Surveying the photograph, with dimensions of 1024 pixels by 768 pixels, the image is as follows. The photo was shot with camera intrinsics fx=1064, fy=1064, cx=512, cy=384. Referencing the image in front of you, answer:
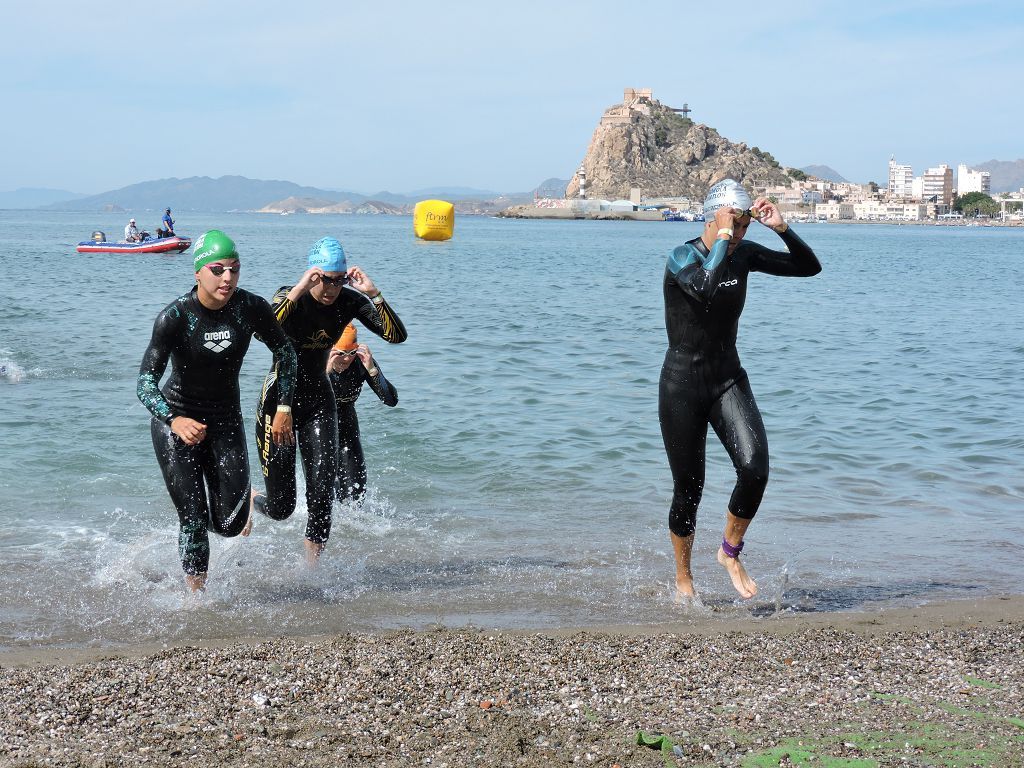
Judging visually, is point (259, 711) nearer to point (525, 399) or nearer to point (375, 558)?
point (375, 558)

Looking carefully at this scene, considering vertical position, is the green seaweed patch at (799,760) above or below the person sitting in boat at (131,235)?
below

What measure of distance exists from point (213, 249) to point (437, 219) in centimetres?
2923

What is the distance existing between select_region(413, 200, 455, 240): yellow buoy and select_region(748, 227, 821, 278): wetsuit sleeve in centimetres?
2680

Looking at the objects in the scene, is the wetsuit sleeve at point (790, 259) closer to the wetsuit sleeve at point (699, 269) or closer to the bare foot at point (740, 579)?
the wetsuit sleeve at point (699, 269)

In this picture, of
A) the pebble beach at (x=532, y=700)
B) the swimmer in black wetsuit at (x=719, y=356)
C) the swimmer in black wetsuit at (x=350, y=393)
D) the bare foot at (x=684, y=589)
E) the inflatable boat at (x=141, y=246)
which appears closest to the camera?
the pebble beach at (x=532, y=700)

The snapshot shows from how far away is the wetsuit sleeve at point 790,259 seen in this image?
6133 mm

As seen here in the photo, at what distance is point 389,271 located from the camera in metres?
46.5

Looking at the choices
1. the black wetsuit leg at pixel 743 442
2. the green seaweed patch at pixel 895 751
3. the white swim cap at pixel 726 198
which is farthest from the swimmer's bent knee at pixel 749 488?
the green seaweed patch at pixel 895 751

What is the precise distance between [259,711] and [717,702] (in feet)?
6.28

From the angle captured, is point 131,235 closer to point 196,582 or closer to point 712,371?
point 196,582

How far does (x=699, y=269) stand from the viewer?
5820 mm

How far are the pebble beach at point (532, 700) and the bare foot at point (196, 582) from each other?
33.6 inches

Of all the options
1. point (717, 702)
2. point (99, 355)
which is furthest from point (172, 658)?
point (99, 355)

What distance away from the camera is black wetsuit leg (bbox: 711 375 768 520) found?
233 inches
